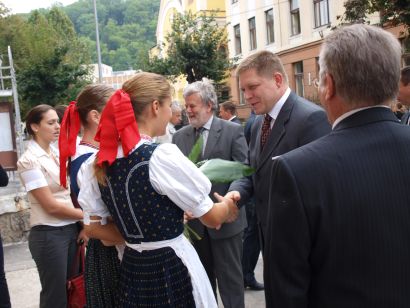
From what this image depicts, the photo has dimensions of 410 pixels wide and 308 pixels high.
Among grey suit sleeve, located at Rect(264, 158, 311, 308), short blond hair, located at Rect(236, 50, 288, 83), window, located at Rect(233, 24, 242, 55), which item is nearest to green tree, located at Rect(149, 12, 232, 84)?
window, located at Rect(233, 24, 242, 55)

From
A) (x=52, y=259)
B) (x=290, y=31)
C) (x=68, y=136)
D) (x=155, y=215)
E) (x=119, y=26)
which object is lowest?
(x=52, y=259)

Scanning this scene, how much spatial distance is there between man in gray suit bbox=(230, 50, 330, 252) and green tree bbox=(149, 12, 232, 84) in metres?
17.3

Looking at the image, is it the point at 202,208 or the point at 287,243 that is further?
the point at 202,208

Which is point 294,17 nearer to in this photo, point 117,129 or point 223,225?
point 223,225

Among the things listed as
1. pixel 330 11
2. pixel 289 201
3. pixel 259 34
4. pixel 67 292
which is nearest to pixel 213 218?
pixel 289 201

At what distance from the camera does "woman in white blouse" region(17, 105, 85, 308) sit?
134 inches

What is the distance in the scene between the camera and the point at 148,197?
6.84ft

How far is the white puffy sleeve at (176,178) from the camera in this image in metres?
2.05

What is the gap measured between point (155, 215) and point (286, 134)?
1.04 metres

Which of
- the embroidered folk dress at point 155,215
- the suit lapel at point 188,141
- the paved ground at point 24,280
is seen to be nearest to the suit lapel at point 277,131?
the embroidered folk dress at point 155,215

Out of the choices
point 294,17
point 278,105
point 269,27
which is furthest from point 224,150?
point 269,27

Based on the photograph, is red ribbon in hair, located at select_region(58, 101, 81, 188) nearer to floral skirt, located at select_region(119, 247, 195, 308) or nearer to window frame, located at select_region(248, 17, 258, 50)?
floral skirt, located at select_region(119, 247, 195, 308)

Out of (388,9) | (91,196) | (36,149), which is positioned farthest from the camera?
(388,9)

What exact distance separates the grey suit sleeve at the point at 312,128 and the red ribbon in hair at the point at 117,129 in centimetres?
104
